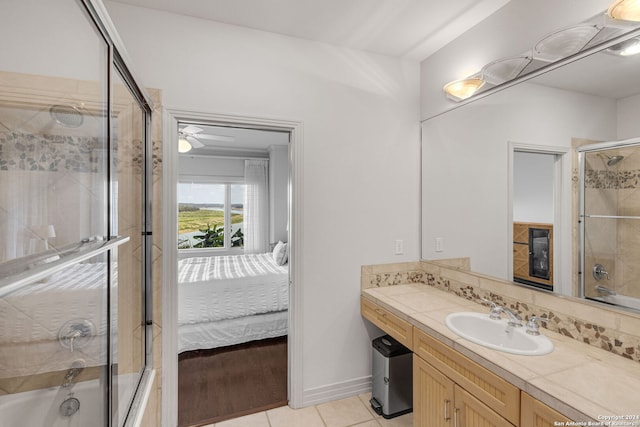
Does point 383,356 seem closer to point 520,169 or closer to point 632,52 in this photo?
point 520,169

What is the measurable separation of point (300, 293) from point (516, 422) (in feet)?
4.49

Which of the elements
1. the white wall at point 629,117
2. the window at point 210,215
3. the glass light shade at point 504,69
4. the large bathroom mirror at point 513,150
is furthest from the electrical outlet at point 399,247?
the window at point 210,215

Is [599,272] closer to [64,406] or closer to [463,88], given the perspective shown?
[463,88]

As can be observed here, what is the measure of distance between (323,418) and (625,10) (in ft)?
8.96

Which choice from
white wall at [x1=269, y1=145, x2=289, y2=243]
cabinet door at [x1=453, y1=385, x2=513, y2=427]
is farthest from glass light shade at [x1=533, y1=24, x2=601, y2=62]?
white wall at [x1=269, y1=145, x2=289, y2=243]

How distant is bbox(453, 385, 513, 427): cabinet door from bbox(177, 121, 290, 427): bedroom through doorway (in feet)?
4.40

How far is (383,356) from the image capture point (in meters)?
2.07

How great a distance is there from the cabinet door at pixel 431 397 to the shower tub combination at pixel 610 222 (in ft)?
2.71

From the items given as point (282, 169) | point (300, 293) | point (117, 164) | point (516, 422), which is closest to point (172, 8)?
point (117, 164)

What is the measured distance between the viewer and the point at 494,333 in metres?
1.65

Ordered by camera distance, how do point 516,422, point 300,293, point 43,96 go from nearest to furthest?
1. point 43,96
2. point 516,422
3. point 300,293

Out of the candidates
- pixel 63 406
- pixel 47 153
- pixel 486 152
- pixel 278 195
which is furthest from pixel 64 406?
pixel 278 195

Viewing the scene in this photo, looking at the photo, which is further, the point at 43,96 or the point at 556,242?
the point at 556,242

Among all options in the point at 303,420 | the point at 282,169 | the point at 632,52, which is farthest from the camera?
the point at 282,169
